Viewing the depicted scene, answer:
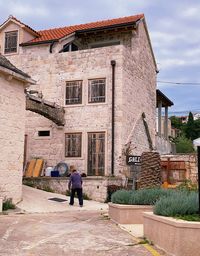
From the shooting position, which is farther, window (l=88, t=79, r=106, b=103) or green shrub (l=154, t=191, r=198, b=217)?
window (l=88, t=79, r=106, b=103)

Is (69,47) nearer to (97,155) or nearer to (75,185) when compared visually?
(97,155)

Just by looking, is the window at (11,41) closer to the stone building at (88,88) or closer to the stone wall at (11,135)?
the stone building at (88,88)

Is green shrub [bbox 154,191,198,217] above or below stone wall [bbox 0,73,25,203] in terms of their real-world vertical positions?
below

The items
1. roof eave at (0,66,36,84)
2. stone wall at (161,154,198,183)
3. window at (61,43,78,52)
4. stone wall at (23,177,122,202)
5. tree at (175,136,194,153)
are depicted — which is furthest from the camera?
tree at (175,136,194,153)

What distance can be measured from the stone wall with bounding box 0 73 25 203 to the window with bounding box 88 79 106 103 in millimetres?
6048

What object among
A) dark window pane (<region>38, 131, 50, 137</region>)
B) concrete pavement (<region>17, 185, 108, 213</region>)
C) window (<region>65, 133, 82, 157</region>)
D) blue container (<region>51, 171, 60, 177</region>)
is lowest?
concrete pavement (<region>17, 185, 108, 213</region>)

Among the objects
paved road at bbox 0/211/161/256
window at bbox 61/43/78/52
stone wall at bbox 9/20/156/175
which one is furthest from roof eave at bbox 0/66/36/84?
window at bbox 61/43/78/52

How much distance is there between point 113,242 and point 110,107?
13214mm

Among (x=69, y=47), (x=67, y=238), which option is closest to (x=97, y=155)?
(x=69, y=47)

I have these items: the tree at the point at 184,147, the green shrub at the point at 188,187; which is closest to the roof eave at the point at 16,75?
the green shrub at the point at 188,187

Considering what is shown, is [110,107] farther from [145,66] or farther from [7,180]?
[7,180]

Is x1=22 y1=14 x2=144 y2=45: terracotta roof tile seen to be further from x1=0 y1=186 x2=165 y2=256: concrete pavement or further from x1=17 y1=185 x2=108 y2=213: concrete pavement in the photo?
x1=0 y1=186 x2=165 y2=256: concrete pavement

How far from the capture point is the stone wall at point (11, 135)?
14.3 meters

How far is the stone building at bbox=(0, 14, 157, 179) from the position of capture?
20.6 m
